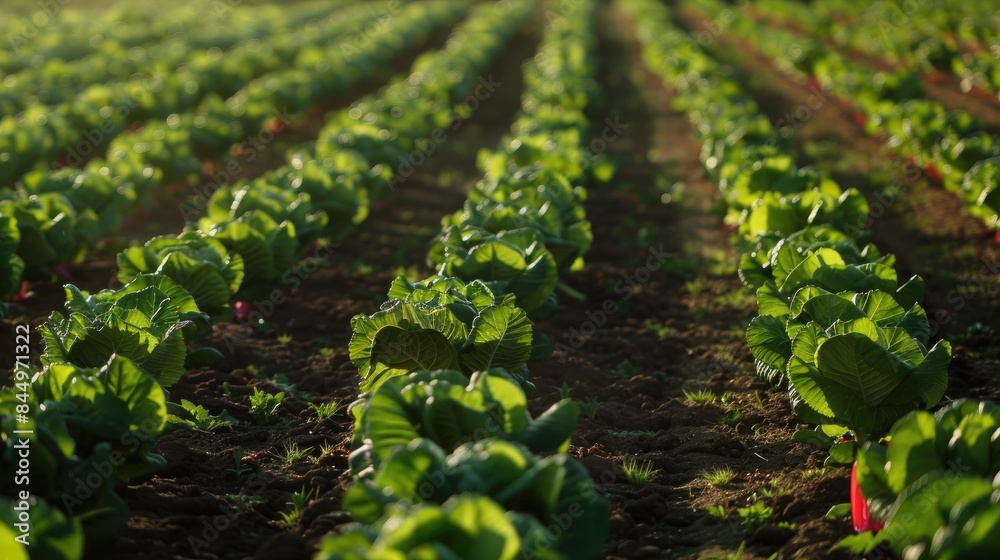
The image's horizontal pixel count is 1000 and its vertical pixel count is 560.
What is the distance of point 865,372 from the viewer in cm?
423

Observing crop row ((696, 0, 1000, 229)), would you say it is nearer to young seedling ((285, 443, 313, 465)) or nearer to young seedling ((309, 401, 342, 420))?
young seedling ((309, 401, 342, 420))

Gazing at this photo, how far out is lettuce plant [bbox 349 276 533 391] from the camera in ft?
14.8

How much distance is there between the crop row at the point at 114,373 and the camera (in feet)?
11.7

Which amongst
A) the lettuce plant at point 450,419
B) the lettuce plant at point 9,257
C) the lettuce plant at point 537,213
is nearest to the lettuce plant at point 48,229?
the lettuce plant at point 9,257

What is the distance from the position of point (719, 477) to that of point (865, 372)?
87 cm

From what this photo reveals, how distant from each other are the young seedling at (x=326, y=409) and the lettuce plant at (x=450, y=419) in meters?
1.70

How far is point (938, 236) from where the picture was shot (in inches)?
335

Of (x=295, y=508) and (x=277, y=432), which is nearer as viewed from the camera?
(x=295, y=508)

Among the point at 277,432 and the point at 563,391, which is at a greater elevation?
the point at 277,432

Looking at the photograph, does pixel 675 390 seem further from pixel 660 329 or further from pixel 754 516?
pixel 754 516

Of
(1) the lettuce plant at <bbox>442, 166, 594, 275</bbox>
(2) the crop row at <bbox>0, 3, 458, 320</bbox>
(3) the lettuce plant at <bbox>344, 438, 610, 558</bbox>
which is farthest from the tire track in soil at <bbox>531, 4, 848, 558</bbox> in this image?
(2) the crop row at <bbox>0, 3, 458, 320</bbox>

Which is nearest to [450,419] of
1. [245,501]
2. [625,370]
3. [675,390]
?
[245,501]

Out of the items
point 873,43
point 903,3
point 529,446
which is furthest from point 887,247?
point 903,3

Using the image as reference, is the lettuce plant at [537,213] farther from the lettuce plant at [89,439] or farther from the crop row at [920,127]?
the crop row at [920,127]
